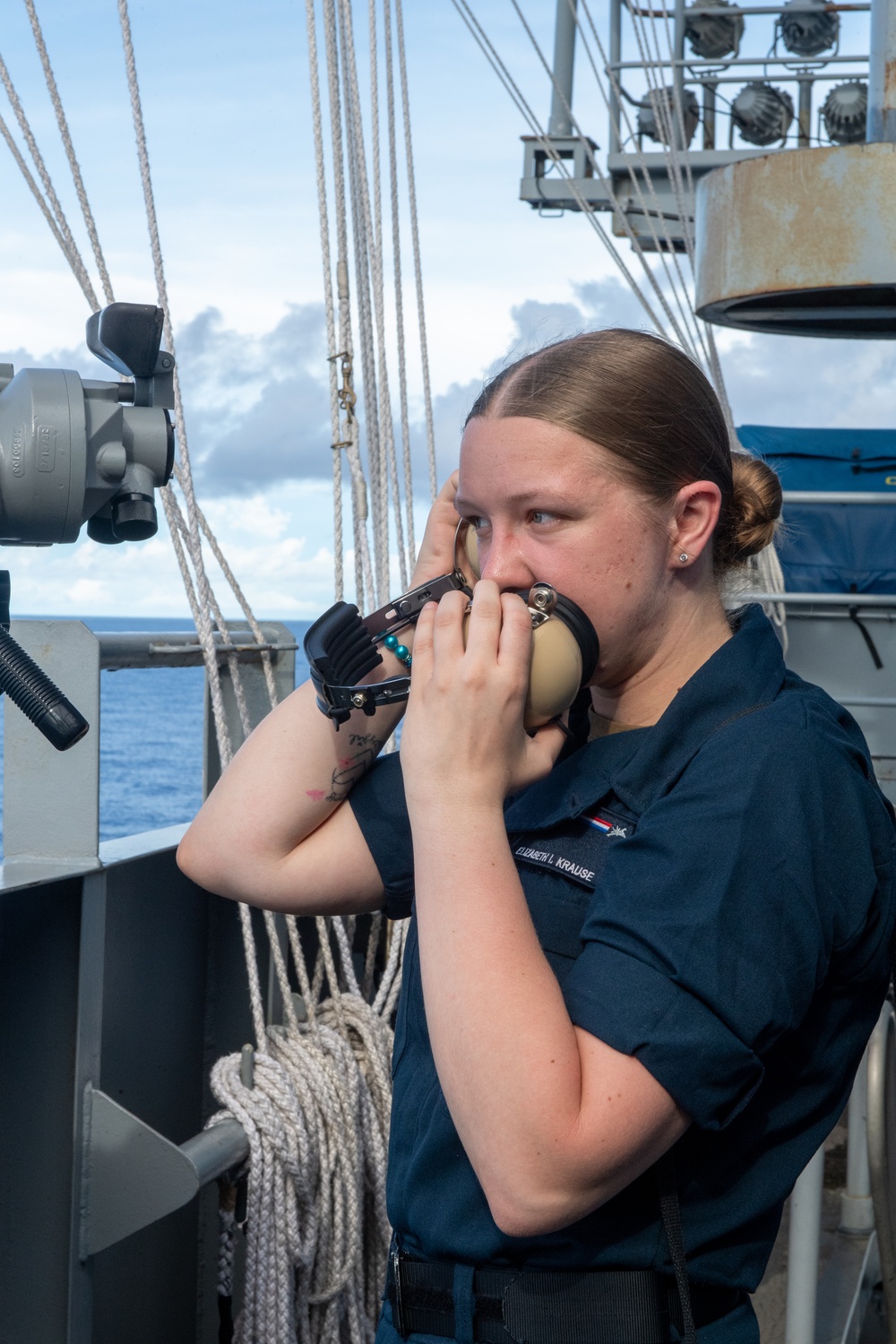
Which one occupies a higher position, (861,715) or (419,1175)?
(419,1175)

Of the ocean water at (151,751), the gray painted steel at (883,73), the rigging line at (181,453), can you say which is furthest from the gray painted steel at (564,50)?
the ocean water at (151,751)

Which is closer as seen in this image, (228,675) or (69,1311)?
(69,1311)

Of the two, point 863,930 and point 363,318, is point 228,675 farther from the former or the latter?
point 863,930

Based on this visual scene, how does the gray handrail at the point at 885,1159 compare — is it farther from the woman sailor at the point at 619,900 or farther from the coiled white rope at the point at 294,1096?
the coiled white rope at the point at 294,1096

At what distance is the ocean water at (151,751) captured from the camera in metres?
40.6

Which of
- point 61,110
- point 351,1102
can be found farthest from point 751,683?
point 61,110

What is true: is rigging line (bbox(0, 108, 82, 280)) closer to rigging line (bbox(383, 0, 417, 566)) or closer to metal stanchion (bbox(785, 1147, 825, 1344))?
rigging line (bbox(383, 0, 417, 566))

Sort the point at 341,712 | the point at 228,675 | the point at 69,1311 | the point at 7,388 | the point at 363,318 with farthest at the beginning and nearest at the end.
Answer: the point at 363,318, the point at 228,675, the point at 69,1311, the point at 341,712, the point at 7,388

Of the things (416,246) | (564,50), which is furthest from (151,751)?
(416,246)

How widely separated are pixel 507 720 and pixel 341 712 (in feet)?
0.97

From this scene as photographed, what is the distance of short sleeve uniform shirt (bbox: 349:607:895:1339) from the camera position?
3.20ft

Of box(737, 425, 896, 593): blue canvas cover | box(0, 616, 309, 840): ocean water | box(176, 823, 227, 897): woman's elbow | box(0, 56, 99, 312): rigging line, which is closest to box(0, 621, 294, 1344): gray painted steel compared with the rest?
box(176, 823, 227, 897): woman's elbow

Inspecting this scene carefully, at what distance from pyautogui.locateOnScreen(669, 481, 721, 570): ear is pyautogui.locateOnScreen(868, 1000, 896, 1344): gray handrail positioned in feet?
2.39

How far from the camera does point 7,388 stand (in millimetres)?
976
